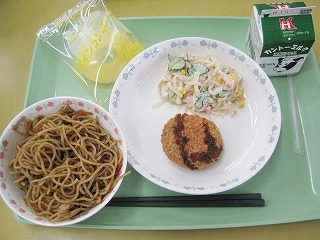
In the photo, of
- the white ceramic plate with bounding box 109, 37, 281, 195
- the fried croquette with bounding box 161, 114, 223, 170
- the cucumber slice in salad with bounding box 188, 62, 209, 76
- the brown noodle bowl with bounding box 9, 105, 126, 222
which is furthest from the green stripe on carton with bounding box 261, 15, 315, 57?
the brown noodle bowl with bounding box 9, 105, 126, 222

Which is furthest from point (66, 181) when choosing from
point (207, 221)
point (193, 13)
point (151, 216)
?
point (193, 13)

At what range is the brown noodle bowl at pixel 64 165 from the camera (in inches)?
47.3

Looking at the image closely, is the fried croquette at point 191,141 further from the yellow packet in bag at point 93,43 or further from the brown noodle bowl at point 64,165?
the yellow packet in bag at point 93,43

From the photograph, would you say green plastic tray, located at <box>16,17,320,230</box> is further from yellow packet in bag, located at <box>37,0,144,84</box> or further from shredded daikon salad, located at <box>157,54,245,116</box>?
shredded daikon salad, located at <box>157,54,245,116</box>

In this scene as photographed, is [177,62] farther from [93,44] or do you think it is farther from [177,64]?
[93,44]

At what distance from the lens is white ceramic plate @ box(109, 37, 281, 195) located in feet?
4.45

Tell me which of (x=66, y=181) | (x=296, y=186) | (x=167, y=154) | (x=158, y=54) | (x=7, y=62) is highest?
(x=7, y=62)

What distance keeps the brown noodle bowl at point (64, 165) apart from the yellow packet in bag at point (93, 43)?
0.31 meters

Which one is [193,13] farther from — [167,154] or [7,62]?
[7,62]

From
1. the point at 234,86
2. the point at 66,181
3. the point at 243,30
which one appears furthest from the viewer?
the point at 243,30

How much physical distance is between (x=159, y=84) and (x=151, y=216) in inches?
22.3

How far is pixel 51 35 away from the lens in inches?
63.0

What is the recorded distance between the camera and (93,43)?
1582 mm

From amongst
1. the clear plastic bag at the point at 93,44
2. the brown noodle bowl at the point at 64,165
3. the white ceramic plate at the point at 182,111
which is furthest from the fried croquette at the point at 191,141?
the clear plastic bag at the point at 93,44
